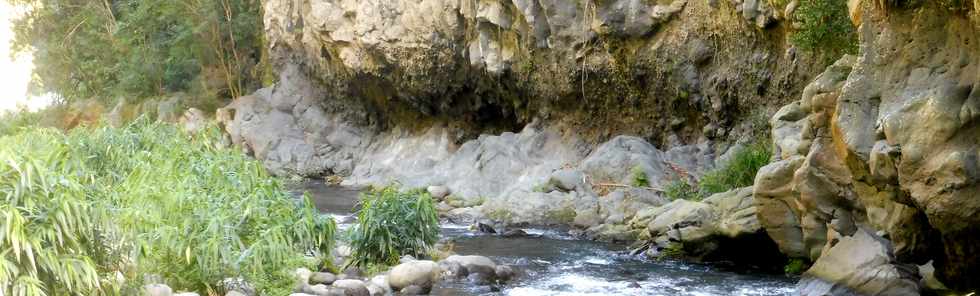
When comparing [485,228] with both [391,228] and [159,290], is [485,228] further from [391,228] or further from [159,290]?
[159,290]

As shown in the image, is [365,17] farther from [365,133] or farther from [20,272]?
[20,272]

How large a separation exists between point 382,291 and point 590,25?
11.1 metres

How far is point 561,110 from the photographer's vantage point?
2242cm

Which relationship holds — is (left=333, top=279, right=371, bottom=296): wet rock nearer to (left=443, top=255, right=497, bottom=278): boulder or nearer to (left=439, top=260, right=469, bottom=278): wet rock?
(left=439, top=260, right=469, bottom=278): wet rock

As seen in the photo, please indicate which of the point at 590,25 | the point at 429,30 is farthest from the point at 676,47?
the point at 429,30

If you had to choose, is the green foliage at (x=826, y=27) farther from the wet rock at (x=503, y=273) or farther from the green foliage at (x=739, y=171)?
the wet rock at (x=503, y=273)

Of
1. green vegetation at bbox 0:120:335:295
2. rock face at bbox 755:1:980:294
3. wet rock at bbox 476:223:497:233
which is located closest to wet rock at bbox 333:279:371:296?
green vegetation at bbox 0:120:335:295

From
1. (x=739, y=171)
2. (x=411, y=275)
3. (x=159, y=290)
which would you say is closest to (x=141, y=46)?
(x=739, y=171)

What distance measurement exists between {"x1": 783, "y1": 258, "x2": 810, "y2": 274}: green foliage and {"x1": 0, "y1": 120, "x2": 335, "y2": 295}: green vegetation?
5.15 meters

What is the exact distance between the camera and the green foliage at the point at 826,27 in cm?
1312

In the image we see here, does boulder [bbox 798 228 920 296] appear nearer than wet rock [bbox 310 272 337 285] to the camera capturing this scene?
Yes

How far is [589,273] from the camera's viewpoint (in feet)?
39.1

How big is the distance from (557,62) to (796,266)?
1094 centimetres

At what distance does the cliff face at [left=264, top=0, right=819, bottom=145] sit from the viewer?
1770cm
